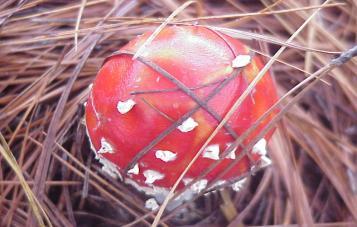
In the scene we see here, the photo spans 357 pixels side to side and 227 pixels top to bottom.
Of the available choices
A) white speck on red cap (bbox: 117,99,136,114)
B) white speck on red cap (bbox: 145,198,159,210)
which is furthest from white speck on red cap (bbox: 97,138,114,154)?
white speck on red cap (bbox: 145,198,159,210)

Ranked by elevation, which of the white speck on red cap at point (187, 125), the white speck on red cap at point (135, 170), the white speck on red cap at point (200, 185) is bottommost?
the white speck on red cap at point (200, 185)

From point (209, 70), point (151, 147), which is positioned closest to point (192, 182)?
point (151, 147)

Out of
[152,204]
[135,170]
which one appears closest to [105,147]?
[135,170]

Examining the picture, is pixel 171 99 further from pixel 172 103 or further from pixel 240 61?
pixel 240 61

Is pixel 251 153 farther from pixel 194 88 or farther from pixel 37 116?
pixel 37 116

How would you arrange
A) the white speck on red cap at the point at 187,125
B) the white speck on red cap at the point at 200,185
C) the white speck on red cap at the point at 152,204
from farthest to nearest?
the white speck on red cap at the point at 152,204
the white speck on red cap at the point at 200,185
the white speck on red cap at the point at 187,125

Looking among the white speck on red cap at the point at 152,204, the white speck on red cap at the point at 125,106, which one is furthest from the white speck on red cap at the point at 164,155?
the white speck on red cap at the point at 152,204

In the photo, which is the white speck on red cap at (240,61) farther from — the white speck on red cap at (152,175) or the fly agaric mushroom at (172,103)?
the white speck on red cap at (152,175)
